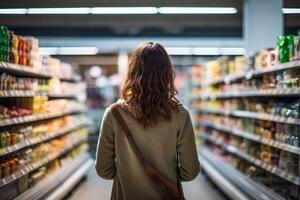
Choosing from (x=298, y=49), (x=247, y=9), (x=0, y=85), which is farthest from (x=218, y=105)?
(x=0, y=85)

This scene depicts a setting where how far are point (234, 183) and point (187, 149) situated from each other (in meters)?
3.43

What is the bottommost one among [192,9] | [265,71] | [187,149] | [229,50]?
[187,149]

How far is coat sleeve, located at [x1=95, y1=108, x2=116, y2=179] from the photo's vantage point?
254cm

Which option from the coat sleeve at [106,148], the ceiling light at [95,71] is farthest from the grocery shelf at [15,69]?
the ceiling light at [95,71]

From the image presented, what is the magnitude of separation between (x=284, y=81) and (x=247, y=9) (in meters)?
2.90

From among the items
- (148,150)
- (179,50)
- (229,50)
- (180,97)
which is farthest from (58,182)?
(229,50)

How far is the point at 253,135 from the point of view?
561cm

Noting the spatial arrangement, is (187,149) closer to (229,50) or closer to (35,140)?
(35,140)

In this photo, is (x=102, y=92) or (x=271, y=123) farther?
(x=102, y=92)

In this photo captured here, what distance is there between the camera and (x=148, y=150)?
251 centimetres

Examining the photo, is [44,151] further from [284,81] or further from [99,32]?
[99,32]

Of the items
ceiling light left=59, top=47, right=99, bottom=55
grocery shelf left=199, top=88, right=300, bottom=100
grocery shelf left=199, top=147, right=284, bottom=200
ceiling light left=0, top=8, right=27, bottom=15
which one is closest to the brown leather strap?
grocery shelf left=199, top=88, right=300, bottom=100

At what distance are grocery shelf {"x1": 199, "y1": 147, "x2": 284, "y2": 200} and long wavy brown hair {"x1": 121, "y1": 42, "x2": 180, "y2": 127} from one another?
2326mm

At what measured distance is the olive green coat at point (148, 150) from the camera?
2504mm
